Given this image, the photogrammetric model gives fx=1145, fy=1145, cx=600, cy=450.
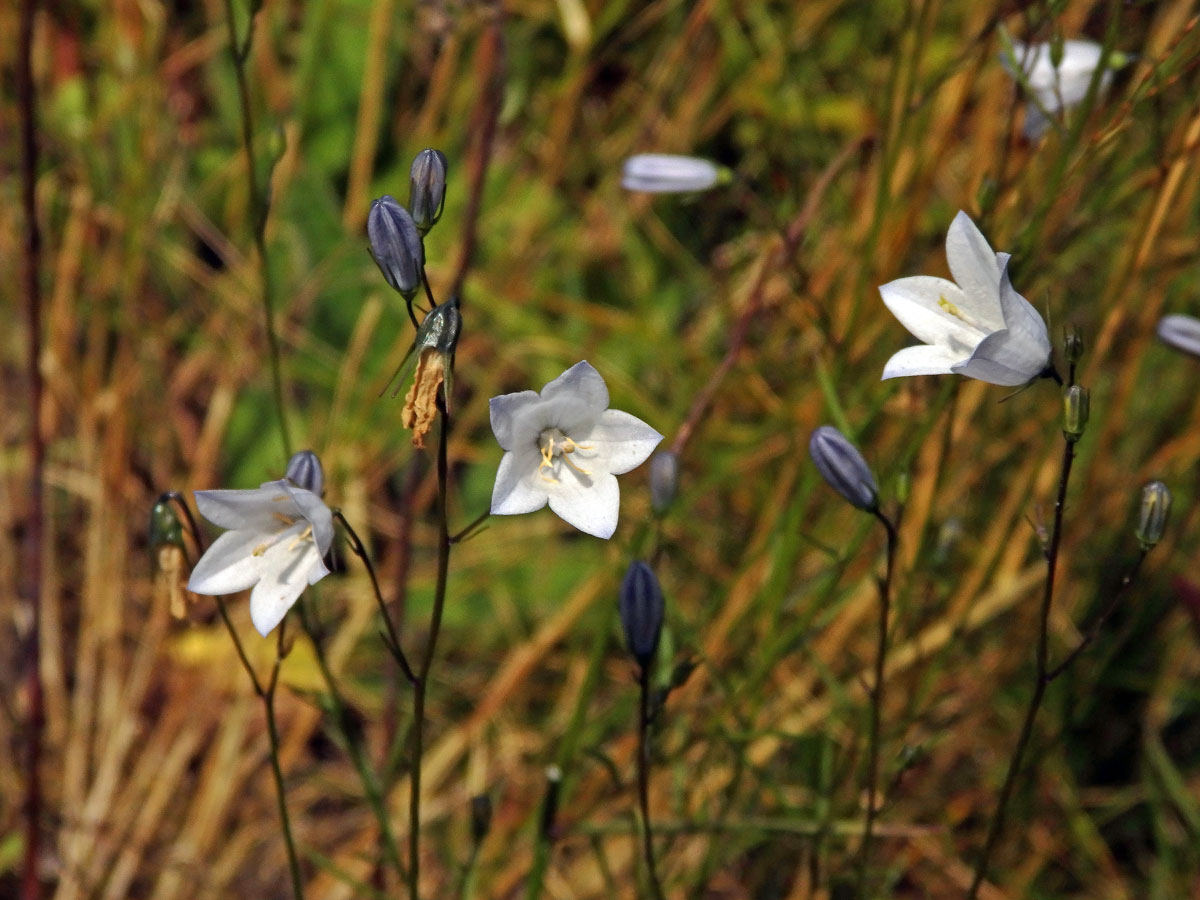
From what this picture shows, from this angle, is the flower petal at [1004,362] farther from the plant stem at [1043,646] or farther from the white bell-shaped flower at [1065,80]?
the white bell-shaped flower at [1065,80]

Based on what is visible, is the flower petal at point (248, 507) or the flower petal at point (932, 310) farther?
the flower petal at point (932, 310)

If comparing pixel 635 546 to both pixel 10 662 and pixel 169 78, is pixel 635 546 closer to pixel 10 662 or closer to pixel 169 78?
pixel 10 662

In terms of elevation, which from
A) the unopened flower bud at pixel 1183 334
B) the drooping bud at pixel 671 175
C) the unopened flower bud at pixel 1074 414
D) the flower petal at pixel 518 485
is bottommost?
the flower petal at pixel 518 485

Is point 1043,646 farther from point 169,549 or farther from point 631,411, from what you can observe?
point 631,411

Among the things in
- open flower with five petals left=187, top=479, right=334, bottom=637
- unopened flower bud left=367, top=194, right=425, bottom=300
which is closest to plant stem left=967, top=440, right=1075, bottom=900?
unopened flower bud left=367, top=194, right=425, bottom=300

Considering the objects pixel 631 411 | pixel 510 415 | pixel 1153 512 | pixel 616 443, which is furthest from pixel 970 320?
pixel 631 411

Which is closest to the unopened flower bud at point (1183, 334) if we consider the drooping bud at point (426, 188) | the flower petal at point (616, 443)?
the flower petal at point (616, 443)

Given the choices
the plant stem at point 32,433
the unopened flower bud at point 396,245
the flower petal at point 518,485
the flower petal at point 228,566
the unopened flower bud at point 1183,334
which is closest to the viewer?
the unopened flower bud at point 396,245

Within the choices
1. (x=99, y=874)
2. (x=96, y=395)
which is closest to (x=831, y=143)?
(x=96, y=395)
